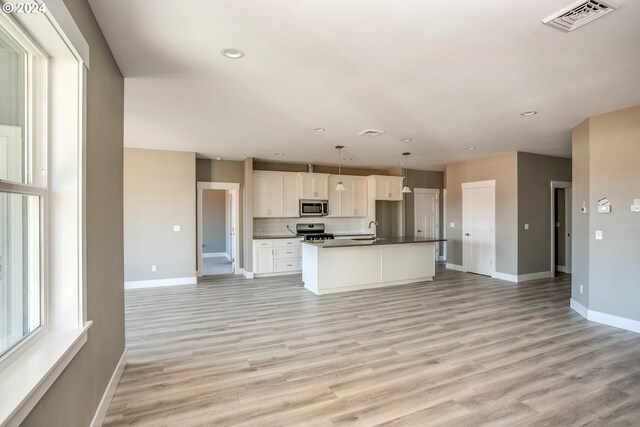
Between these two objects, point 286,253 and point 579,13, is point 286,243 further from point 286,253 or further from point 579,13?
point 579,13

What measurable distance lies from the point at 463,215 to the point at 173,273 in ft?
21.4

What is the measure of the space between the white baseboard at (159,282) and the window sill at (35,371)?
15.5 ft

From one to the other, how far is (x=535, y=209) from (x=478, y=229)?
45.6 inches

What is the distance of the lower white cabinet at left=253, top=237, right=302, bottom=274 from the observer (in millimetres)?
6832

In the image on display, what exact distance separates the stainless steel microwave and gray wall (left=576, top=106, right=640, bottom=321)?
4929mm

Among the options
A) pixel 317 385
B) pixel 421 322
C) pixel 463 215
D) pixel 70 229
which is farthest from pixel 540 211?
pixel 70 229

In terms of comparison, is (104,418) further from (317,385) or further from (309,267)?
(309,267)

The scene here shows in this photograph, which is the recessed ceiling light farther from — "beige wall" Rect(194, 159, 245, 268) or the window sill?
"beige wall" Rect(194, 159, 245, 268)

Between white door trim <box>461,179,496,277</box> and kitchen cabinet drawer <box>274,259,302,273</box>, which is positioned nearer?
white door trim <box>461,179,496,277</box>

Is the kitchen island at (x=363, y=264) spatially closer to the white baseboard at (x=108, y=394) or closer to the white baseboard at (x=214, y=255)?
the white baseboard at (x=108, y=394)

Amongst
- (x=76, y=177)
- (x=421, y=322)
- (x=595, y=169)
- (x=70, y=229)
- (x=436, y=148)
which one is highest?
(x=436, y=148)

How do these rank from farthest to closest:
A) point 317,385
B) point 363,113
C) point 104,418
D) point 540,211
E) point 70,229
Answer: point 540,211
point 363,113
point 317,385
point 104,418
point 70,229

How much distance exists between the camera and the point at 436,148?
6.05 m

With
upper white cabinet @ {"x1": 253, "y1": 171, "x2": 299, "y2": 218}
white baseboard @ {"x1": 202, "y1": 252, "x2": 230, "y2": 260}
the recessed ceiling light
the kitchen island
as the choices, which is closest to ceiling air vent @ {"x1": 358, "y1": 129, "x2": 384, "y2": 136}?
the kitchen island
